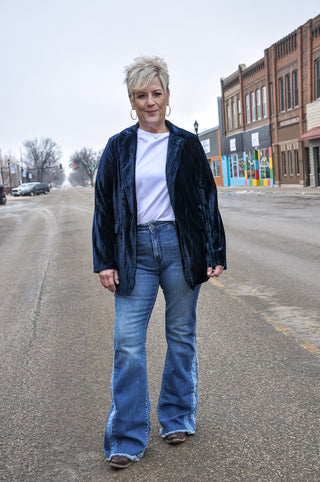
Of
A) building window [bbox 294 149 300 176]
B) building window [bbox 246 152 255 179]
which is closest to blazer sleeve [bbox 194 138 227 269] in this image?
building window [bbox 294 149 300 176]

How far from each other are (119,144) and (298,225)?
13.4 meters

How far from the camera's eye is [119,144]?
315cm

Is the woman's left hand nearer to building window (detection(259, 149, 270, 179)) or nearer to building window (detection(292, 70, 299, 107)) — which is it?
building window (detection(292, 70, 299, 107))

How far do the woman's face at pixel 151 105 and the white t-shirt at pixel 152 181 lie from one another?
0.23 feet

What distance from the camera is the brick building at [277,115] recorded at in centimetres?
3553

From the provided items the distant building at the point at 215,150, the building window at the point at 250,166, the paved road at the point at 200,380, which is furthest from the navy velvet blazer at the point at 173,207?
the distant building at the point at 215,150

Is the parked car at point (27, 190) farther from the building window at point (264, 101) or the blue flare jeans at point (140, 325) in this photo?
the blue flare jeans at point (140, 325)

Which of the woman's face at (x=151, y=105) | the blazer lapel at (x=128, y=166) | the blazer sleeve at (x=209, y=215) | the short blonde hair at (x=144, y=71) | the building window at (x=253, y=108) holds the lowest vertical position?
the blazer sleeve at (x=209, y=215)

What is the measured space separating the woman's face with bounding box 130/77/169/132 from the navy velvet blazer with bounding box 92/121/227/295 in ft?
0.27

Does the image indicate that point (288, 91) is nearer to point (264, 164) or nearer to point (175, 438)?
point (264, 164)

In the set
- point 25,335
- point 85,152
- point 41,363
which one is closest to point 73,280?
point 25,335

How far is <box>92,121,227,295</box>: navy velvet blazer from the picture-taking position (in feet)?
Answer: 10.2

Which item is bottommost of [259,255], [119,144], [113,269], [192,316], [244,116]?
[259,255]

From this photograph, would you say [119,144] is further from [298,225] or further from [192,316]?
[298,225]
